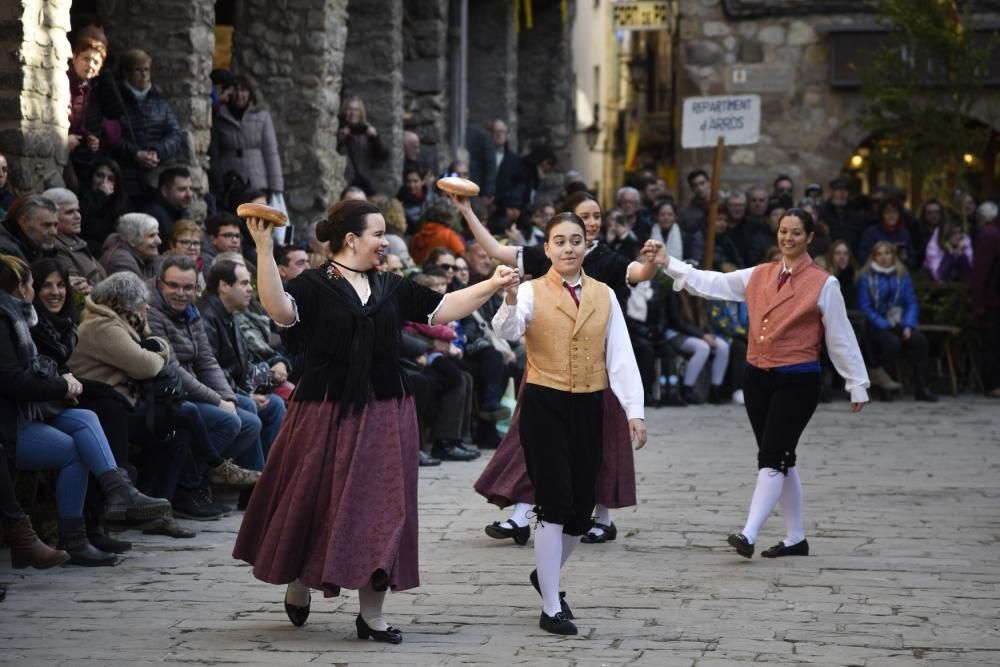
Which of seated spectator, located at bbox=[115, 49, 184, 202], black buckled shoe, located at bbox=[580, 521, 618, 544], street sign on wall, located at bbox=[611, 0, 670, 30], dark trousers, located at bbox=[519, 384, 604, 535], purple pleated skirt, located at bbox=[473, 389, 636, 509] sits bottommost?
black buckled shoe, located at bbox=[580, 521, 618, 544]


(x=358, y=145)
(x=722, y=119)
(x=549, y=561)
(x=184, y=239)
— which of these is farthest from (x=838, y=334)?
(x=358, y=145)

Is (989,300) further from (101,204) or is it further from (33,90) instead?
(33,90)

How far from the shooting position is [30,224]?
9.05 m

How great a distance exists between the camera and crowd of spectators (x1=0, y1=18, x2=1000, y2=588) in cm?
812

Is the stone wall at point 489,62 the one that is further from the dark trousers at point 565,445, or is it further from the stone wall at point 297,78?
the dark trousers at point 565,445

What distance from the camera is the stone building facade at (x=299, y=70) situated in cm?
1039

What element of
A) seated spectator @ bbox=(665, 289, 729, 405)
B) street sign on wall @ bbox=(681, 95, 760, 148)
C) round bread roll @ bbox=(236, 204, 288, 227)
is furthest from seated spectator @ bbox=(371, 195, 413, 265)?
round bread roll @ bbox=(236, 204, 288, 227)

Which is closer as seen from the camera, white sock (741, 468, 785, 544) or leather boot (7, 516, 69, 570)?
leather boot (7, 516, 69, 570)

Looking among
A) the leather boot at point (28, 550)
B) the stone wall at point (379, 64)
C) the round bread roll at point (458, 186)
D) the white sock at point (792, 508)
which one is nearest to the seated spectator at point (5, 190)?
the leather boot at point (28, 550)

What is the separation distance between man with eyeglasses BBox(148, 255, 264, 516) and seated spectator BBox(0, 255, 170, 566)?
42.9 inches

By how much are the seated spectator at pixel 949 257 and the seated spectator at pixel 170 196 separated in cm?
853

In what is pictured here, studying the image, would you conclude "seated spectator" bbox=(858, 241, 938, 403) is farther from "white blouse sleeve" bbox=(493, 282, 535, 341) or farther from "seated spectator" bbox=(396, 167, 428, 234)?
"white blouse sleeve" bbox=(493, 282, 535, 341)

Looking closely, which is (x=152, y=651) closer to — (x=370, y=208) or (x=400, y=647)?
(x=400, y=647)

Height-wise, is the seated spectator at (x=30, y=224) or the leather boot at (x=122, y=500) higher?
the seated spectator at (x=30, y=224)
